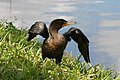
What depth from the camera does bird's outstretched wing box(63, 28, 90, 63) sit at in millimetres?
6539

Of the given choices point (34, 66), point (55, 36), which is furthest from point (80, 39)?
point (34, 66)

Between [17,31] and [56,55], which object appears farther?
[17,31]

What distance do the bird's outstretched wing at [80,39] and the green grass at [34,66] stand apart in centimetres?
17

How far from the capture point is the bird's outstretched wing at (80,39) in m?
6.54

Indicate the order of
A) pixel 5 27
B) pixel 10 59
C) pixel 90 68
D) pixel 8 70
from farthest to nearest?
1. pixel 5 27
2. pixel 90 68
3. pixel 10 59
4. pixel 8 70

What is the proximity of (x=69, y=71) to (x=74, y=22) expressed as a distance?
808 millimetres

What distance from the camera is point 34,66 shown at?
20.9 feet

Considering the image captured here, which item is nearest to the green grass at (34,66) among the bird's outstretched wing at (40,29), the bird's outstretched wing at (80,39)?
the bird's outstretched wing at (80,39)

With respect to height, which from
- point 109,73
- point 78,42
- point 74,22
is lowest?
point 109,73

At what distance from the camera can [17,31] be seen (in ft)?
28.4

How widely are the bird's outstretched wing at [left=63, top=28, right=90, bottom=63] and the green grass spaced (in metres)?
0.17

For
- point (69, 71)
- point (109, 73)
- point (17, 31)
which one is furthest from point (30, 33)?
point (17, 31)

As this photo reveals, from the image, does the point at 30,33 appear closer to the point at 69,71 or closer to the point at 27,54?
the point at 27,54

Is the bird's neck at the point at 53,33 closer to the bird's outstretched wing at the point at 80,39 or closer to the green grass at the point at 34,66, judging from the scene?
the bird's outstretched wing at the point at 80,39
